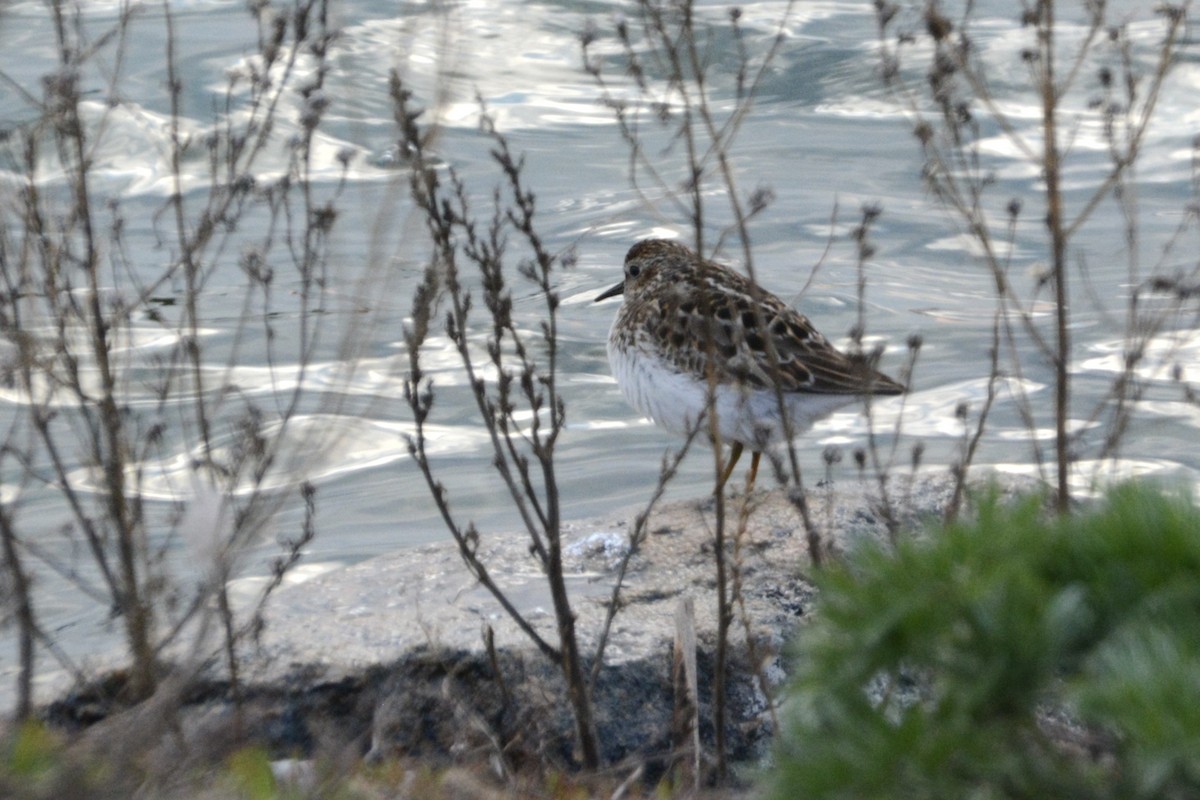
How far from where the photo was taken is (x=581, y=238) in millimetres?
7129

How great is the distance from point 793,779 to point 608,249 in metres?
11.4

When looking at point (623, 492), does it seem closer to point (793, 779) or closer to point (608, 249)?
point (608, 249)

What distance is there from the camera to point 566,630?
518 cm

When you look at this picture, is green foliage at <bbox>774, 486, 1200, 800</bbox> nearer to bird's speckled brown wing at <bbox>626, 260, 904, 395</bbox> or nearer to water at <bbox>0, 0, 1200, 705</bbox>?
bird's speckled brown wing at <bbox>626, 260, 904, 395</bbox>

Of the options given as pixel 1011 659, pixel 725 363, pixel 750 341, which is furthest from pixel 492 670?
pixel 1011 659

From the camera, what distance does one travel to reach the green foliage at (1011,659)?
2.29m

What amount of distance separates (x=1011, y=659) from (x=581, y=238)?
4.94 metres

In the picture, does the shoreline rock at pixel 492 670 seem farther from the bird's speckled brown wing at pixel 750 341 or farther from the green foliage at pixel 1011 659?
the green foliage at pixel 1011 659

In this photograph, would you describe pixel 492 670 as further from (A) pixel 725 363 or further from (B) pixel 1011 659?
(B) pixel 1011 659

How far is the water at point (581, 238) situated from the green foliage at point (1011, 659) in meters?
4.92

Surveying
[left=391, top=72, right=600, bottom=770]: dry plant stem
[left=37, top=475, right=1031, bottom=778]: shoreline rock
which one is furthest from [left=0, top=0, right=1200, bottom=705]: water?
[left=391, top=72, right=600, bottom=770]: dry plant stem

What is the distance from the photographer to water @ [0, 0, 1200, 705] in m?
9.80

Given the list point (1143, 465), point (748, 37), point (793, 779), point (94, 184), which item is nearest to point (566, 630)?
point (793, 779)

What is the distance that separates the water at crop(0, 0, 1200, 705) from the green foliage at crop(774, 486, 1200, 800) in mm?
4924
